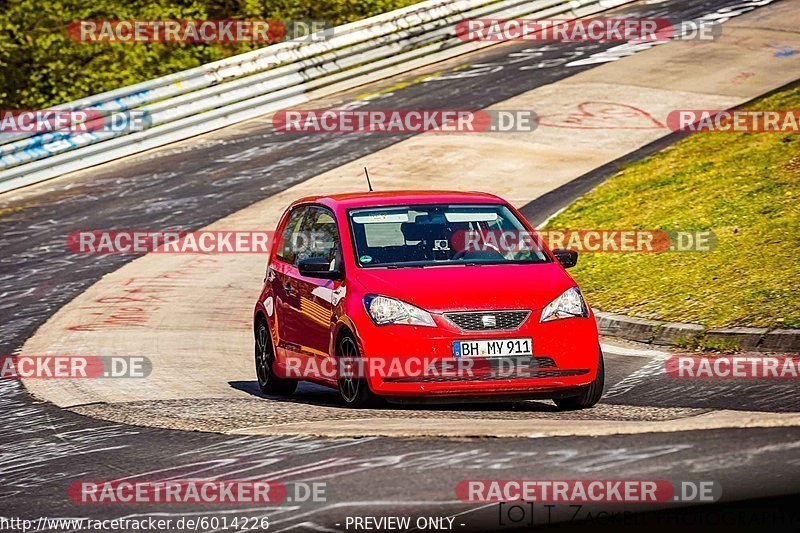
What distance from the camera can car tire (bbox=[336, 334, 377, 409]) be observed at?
9578 millimetres

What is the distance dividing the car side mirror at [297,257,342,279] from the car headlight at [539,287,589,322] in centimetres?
167

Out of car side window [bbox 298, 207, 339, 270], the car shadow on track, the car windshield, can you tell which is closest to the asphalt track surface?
the car shadow on track

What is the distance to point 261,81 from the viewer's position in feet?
92.4

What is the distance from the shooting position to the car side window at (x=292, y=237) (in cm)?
1173

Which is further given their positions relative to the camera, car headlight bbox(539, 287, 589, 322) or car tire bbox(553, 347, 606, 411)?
car tire bbox(553, 347, 606, 411)

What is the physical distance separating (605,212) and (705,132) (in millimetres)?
4912

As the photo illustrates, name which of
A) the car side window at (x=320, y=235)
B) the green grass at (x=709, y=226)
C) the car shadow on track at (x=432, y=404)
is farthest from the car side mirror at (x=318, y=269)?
the green grass at (x=709, y=226)

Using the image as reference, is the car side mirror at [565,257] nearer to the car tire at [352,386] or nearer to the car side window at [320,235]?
the car side window at [320,235]

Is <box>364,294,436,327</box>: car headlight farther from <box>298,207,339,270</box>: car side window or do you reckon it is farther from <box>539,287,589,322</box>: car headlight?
<box>298,207,339,270</box>: car side window

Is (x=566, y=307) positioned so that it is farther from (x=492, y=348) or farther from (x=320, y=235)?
(x=320, y=235)

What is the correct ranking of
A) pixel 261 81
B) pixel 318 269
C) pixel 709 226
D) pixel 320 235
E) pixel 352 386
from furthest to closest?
pixel 261 81 < pixel 709 226 < pixel 320 235 < pixel 318 269 < pixel 352 386

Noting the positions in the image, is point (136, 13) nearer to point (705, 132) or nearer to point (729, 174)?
point (705, 132)

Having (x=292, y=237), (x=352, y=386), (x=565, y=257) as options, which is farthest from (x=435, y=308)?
(x=292, y=237)

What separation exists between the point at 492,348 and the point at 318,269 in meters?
1.73
